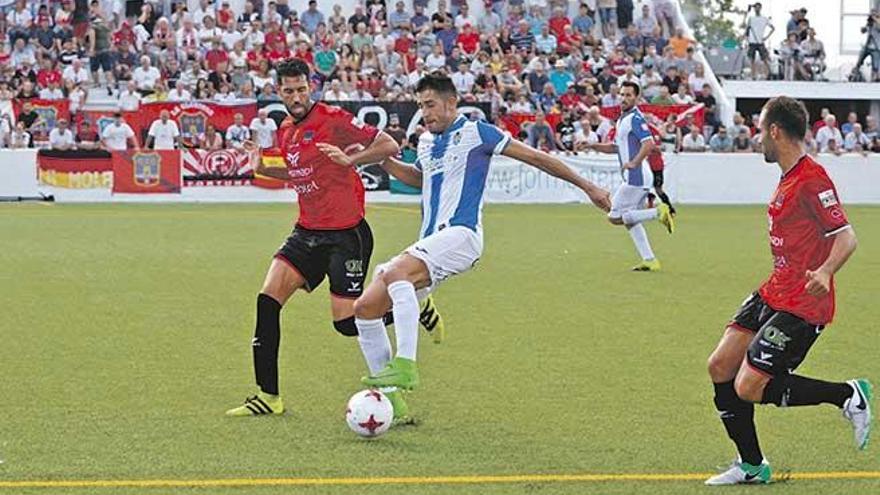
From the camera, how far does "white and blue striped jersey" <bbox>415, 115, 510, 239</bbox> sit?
332 inches

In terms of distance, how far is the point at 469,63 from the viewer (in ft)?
118

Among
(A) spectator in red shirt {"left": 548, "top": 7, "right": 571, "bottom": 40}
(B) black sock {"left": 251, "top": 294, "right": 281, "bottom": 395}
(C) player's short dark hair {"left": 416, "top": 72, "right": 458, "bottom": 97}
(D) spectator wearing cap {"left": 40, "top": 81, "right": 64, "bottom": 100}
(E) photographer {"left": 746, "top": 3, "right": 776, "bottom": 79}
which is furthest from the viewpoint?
(E) photographer {"left": 746, "top": 3, "right": 776, "bottom": 79}

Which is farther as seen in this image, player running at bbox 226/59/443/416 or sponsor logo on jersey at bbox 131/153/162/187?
sponsor logo on jersey at bbox 131/153/162/187

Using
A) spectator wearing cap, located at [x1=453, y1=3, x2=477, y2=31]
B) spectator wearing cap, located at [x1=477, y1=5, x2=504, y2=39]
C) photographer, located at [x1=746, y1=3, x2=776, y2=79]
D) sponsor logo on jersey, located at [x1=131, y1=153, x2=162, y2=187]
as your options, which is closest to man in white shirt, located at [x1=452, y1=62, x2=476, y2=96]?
spectator wearing cap, located at [x1=453, y1=3, x2=477, y2=31]

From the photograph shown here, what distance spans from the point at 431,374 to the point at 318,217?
5.59ft

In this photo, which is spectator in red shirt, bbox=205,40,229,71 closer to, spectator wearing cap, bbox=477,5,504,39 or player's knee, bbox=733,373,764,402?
spectator wearing cap, bbox=477,5,504,39

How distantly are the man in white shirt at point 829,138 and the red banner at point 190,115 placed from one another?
44.2 feet

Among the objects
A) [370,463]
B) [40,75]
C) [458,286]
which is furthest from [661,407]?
[40,75]

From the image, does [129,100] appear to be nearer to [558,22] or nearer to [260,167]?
[558,22]

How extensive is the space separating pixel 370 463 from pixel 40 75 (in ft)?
91.5

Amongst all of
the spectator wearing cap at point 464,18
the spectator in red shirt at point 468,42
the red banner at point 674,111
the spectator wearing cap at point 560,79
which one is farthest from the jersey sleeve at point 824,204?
the spectator wearing cap at point 464,18

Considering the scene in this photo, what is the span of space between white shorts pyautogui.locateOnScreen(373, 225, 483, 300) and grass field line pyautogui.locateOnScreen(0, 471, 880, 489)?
1.56 m

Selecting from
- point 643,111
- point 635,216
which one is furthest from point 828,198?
point 643,111

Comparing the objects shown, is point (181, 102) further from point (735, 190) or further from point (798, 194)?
point (798, 194)
